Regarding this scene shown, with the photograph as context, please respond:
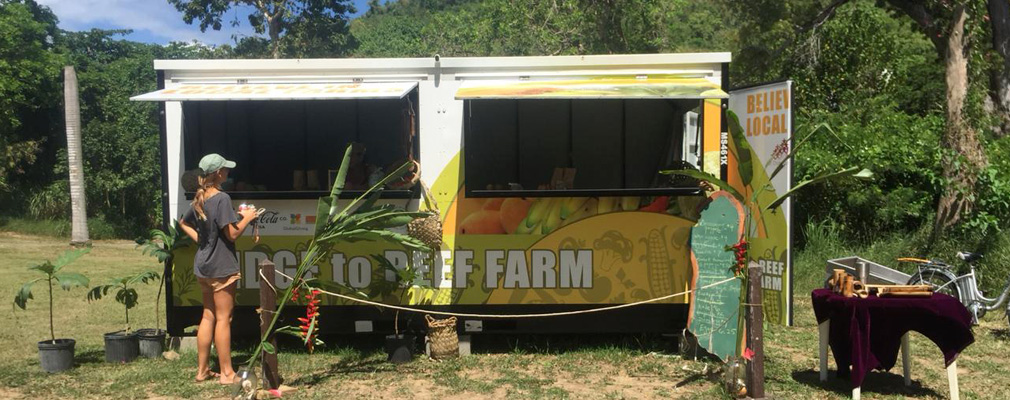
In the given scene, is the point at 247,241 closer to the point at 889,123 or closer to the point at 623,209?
the point at 623,209

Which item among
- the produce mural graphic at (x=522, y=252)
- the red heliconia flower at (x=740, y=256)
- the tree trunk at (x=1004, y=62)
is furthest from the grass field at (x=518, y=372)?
the tree trunk at (x=1004, y=62)

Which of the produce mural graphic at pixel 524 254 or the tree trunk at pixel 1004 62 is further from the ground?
the tree trunk at pixel 1004 62

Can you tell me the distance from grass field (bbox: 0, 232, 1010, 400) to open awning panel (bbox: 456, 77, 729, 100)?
6.43 ft

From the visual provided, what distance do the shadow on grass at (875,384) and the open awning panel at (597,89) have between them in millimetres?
2084

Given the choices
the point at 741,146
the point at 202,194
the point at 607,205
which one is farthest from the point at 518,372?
the point at 202,194

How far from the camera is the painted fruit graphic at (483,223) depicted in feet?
22.5

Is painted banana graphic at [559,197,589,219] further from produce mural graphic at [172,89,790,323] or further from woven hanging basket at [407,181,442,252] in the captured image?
woven hanging basket at [407,181,442,252]

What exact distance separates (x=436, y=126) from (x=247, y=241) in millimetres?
1750

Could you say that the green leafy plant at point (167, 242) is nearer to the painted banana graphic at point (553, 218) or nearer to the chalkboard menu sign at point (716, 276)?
the painted banana graphic at point (553, 218)

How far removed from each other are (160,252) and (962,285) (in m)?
7.56

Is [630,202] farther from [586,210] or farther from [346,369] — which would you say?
[346,369]

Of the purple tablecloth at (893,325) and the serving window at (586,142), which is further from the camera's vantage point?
the serving window at (586,142)

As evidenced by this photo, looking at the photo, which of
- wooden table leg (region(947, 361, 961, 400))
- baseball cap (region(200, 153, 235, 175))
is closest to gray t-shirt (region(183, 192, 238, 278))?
baseball cap (region(200, 153, 235, 175))

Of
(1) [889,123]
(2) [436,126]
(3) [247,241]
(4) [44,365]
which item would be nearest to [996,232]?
(1) [889,123]
